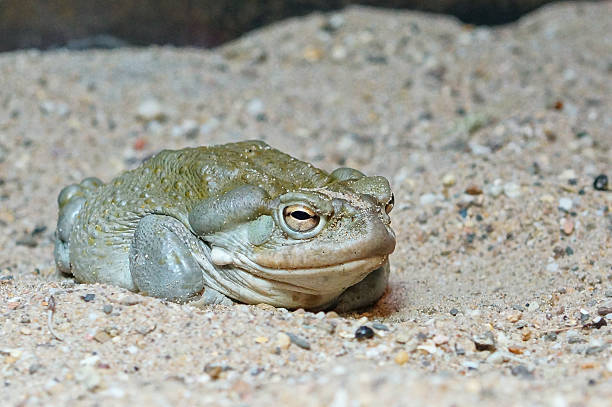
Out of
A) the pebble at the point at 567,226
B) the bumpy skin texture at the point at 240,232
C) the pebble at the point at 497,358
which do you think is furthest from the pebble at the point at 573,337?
the pebble at the point at 567,226

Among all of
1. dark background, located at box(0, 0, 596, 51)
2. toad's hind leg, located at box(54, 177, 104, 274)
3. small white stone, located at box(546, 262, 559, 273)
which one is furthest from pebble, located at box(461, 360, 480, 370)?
dark background, located at box(0, 0, 596, 51)

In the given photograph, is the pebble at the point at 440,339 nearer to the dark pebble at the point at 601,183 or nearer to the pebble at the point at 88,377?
the pebble at the point at 88,377

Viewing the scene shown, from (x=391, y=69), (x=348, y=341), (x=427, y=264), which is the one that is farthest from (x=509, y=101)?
(x=348, y=341)

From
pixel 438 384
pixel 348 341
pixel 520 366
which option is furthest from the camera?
pixel 348 341

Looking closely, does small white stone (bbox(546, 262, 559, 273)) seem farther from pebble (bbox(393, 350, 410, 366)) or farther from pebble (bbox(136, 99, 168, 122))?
pebble (bbox(136, 99, 168, 122))

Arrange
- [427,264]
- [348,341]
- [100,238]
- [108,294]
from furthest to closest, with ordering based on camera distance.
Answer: [427,264] < [100,238] < [108,294] < [348,341]

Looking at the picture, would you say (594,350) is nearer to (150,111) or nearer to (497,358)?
(497,358)

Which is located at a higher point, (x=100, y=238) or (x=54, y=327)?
(x=100, y=238)

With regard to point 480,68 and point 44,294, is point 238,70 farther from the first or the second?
point 44,294

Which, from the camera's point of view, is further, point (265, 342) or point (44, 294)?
point (44, 294)
